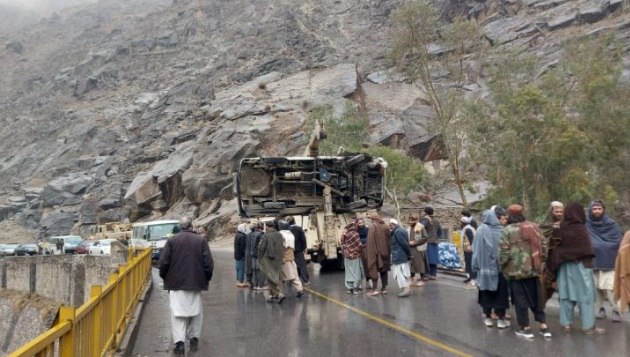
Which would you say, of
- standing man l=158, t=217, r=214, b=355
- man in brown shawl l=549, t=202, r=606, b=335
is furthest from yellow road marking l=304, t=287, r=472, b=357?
standing man l=158, t=217, r=214, b=355

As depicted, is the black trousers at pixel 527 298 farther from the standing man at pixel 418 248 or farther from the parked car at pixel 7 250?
→ the parked car at pixel 7 250

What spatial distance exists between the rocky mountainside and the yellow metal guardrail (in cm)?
3072

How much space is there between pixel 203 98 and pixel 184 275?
6835cm

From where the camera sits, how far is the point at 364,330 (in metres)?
9.16

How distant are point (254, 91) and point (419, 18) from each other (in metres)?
34.9

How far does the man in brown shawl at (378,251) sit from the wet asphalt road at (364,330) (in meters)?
0.55

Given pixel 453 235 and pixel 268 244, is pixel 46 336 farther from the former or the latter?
pixel 453 235

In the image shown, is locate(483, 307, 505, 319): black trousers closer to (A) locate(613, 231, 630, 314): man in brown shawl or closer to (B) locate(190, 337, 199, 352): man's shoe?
(A) locate(613, 231, 630, 314): man in brown shawl

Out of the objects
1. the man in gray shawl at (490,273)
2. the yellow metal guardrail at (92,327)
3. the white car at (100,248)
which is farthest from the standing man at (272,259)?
the white car at (100,248)

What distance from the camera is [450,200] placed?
4162 cm

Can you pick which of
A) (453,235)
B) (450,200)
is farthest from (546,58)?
(453,235)

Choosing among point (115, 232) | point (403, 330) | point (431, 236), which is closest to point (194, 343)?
point (403, 330)

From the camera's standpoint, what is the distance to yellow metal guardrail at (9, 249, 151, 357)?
13.3 feet

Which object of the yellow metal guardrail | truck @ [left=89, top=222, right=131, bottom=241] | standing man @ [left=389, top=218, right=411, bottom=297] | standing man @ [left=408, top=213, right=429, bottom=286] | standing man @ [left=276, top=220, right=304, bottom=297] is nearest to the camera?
the yellow metal guardrail
